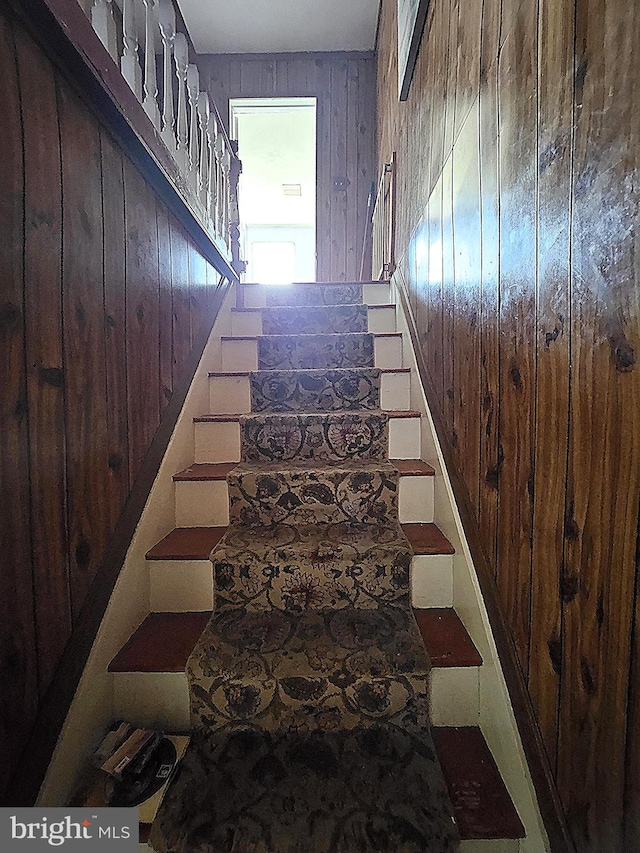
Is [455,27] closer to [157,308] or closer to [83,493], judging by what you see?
[157,308]

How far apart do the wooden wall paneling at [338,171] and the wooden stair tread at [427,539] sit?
361 centimetres

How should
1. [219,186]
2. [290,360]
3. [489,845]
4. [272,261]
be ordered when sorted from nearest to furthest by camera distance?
1. [489,845]
2. [290,360]
3. [219,186]
4. [272,261]

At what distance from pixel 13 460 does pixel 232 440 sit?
1000 mm

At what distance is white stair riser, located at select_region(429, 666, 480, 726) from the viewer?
3.61 ft

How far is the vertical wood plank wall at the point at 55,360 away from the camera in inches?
31.2

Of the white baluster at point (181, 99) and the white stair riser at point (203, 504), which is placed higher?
the white baluster at point (181, 99)

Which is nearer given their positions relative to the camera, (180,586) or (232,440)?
(180,586)

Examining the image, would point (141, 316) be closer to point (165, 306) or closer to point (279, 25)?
point (165, 306)

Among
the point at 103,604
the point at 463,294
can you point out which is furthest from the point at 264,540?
the point at 463,294

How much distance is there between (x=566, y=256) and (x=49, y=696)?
1289 mm

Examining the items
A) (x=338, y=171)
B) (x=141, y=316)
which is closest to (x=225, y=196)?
(x=141, y=316)

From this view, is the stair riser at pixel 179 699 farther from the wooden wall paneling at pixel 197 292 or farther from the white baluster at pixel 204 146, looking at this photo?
the white baluster at pixel 204 146

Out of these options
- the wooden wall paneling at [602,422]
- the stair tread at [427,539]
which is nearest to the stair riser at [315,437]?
the stair tread at [427,539]

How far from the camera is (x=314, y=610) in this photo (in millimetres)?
1310
